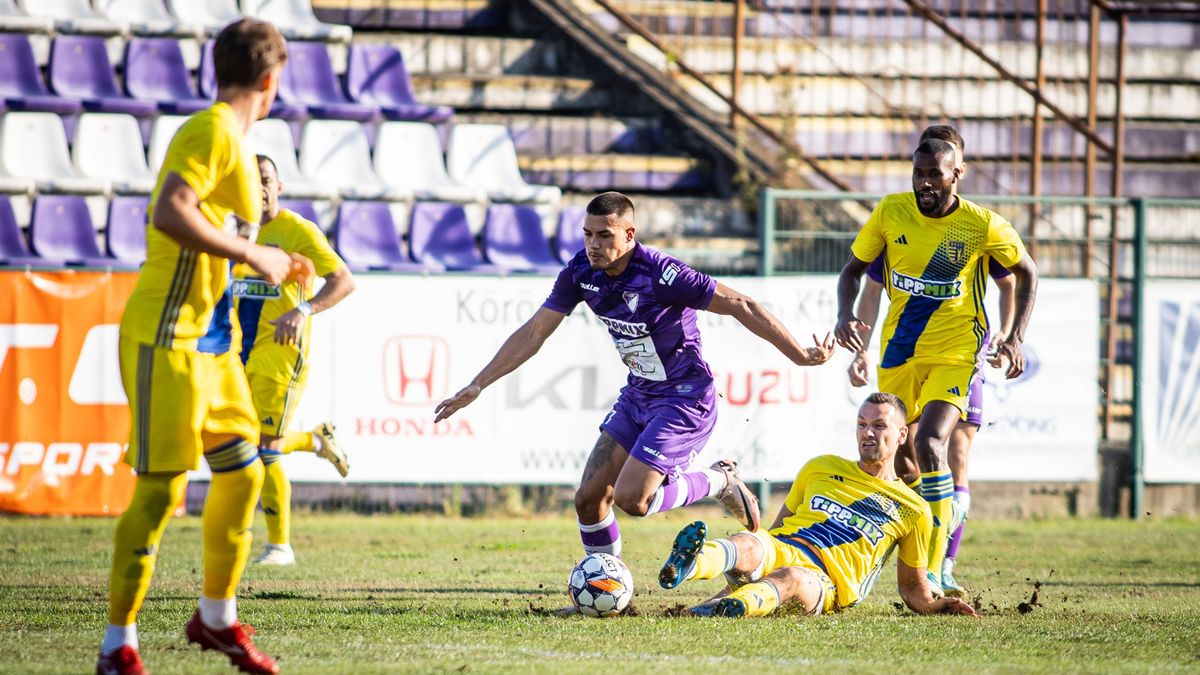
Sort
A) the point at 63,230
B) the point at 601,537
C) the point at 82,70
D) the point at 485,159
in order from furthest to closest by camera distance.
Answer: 1. the point at 485,159
2. the point at 82,70
3. the point at 63,230
4. the point at 601,537

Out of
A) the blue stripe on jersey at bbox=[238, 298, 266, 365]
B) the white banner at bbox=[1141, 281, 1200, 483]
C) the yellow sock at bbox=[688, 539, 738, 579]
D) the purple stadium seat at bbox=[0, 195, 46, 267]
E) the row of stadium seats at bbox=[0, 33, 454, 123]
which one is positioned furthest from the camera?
the row of stadium seats at bbox=[0, 33, 454, 123]

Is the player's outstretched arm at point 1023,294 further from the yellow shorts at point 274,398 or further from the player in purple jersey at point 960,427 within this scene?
the yellow shorts at point 274,398

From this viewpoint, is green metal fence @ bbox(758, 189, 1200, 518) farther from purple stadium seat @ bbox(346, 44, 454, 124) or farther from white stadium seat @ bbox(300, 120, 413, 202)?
purple stadium seat @ bbox(346, 44, 454, 124)

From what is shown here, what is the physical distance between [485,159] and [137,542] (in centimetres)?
1104

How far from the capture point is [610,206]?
724cm

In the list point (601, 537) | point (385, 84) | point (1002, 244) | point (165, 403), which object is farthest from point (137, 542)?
point (385, 84)

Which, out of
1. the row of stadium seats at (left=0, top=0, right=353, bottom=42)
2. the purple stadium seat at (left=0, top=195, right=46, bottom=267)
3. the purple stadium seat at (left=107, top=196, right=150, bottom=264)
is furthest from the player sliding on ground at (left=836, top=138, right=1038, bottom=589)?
the row of stadium seats at (left=0, top=0, right=353, bottom=42)

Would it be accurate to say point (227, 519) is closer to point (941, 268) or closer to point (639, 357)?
point (639, 357)

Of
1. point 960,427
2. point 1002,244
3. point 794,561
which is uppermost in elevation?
point 1002,244

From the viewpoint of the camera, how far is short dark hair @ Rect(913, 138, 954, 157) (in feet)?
26.3

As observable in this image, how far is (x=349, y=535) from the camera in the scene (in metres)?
11.7

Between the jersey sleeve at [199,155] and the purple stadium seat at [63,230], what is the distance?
29.9 feet

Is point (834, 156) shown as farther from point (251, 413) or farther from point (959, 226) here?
point (251, 413)

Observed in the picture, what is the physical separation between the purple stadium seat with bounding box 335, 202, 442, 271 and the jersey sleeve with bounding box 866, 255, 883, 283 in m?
6.25
